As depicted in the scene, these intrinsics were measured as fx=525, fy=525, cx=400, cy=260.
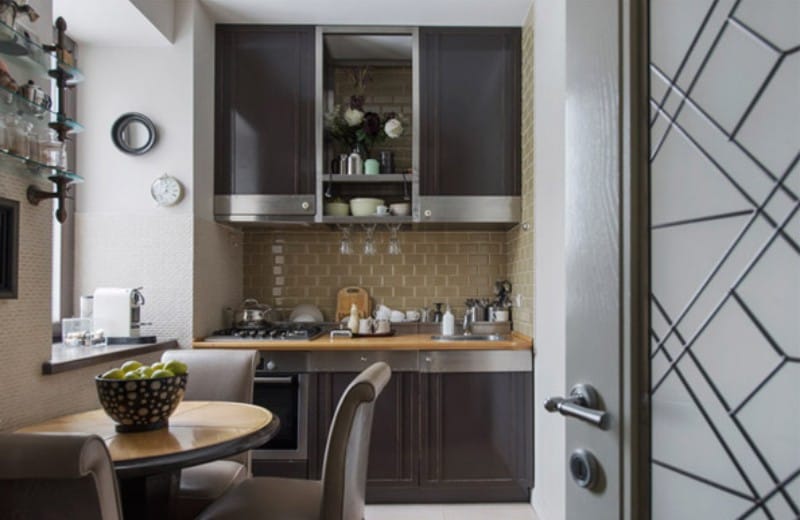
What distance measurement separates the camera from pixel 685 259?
0.69 m

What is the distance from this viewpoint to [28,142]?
76.0 inches

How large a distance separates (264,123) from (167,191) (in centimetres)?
74

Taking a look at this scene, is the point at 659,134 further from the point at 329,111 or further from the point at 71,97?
the point at 71,97

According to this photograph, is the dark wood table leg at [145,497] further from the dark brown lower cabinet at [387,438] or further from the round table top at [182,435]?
the dark brown lower cabinet at [387,438]

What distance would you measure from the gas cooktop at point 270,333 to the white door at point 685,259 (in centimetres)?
240

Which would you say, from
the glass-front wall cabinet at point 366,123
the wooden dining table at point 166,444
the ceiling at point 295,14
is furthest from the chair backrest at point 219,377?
the ceiling at point 295,14

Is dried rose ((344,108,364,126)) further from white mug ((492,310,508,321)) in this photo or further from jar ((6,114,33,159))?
jar ((6,114,33,159))

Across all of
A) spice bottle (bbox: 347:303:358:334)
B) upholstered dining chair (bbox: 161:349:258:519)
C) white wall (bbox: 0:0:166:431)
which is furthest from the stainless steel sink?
white wall (bbox: 0:0:166:431)

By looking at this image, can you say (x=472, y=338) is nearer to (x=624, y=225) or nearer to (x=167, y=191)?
(x=167, y=191)

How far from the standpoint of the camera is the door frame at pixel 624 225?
2.45 feet

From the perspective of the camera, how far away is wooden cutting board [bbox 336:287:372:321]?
3.64 metres

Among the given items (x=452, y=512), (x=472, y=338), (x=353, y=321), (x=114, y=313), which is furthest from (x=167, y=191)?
(x=452, y=512)

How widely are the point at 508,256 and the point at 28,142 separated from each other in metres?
2.75

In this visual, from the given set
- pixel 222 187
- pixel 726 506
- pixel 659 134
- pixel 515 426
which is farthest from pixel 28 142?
pixel 515 426
